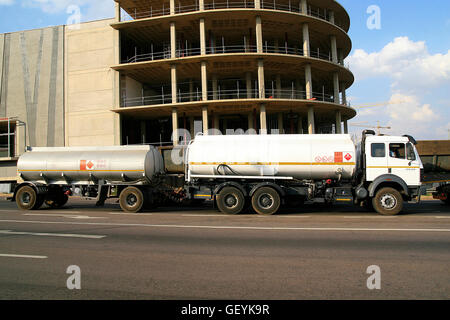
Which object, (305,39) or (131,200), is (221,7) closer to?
(305,39)

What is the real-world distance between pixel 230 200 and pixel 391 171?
679cm

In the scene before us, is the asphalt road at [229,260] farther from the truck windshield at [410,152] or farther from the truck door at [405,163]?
the truck windshield at [410,152]

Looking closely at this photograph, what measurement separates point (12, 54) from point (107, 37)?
13.5 metres

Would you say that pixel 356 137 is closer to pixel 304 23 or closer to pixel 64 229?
pixel 64 229

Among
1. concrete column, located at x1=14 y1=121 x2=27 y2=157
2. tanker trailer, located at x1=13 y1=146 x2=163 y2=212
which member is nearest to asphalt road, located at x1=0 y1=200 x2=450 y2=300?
tanker trailer, located at x1=13 y1=146 x2=163 y2=212

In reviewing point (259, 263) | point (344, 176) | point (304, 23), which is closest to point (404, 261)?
point (259, 263)

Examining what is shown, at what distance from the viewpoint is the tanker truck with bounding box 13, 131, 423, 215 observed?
1177cm

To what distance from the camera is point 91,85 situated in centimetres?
3222

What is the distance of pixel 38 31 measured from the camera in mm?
34688

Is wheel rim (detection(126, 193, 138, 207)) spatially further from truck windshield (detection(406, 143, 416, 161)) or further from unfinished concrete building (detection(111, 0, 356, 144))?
unfinished concrete building (detection(111, 0, 356, 144))

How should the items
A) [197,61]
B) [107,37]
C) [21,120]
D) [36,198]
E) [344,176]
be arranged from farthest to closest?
[21,120], [107,37], [197,61], [36,198], [344,176]

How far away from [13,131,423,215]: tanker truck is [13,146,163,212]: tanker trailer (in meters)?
0.05

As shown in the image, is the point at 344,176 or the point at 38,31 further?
the point at 38,31

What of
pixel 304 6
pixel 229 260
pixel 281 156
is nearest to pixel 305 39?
pixel 304 6
